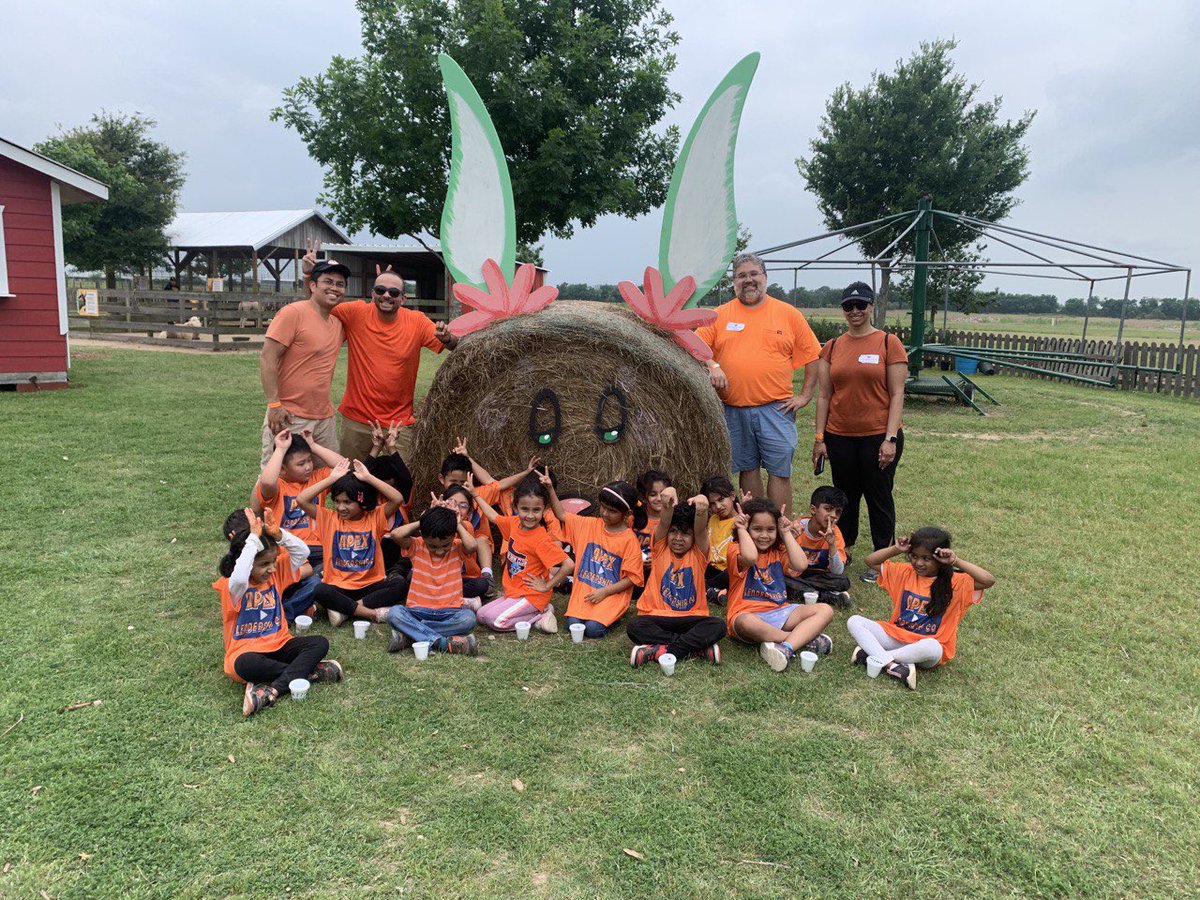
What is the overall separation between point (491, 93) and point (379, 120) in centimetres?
191

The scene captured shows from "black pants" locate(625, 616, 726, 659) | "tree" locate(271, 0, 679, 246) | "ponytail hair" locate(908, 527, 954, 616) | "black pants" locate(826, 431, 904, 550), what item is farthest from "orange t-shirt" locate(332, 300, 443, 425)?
"tree" locate(271, 0, 679, 246)

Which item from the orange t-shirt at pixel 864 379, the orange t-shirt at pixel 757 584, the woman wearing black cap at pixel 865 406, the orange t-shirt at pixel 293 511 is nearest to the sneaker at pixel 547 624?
the orange t-shirt at pixel 757 584

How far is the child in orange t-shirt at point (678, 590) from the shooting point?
12.3 feet

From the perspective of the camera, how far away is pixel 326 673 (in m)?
3.40

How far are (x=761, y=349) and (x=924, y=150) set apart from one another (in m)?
23.0

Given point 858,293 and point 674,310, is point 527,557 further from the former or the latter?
point 858,293

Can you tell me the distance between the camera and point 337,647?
379 cm

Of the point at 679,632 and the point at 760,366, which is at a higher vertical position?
the point at 760,366

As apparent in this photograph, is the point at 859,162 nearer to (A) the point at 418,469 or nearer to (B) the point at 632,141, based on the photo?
(B) the point at 632,141

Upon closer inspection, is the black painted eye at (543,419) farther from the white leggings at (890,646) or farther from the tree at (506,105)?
Answer: the tree at (506,105)

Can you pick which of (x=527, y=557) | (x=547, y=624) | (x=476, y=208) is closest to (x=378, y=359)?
(x=476, y=208)

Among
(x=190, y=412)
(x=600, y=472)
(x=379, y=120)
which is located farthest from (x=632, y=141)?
(x=600, y=472)

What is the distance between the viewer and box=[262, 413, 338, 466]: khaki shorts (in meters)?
4.73

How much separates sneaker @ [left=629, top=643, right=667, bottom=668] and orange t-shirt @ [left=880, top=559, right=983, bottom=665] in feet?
3.70
